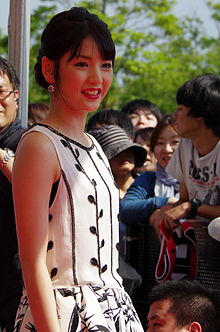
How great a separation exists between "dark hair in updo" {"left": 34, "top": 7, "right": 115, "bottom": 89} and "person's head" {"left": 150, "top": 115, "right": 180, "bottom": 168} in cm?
305

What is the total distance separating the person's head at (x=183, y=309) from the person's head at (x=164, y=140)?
6.09 ft

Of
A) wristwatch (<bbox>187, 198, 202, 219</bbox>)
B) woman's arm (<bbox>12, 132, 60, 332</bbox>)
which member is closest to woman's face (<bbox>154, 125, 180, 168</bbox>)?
wristwatch (<bbox>187, 198, 202, 219</bbox>)

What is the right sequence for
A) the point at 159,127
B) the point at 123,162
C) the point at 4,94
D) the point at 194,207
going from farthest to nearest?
the point at 159,127
the point at 123,162
the point at 194,207
the point at 4,94

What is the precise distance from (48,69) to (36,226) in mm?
536

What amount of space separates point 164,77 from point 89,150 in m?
26.0

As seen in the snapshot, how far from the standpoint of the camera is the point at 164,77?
2811cm

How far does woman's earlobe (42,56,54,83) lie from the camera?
→ 234cm

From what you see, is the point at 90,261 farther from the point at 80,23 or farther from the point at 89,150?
the point at 80,23

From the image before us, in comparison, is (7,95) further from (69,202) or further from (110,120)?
(110,120)

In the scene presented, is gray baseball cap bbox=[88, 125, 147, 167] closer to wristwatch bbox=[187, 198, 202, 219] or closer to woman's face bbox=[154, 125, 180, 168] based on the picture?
woman's face bbox=[154, 125, 180, 168]

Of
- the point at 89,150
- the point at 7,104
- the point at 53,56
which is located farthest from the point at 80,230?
the point at 7,104

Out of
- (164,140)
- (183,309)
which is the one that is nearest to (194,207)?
(183,309)

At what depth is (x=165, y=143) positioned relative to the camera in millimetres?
5492

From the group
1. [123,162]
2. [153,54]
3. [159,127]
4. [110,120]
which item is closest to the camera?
[123,162]
